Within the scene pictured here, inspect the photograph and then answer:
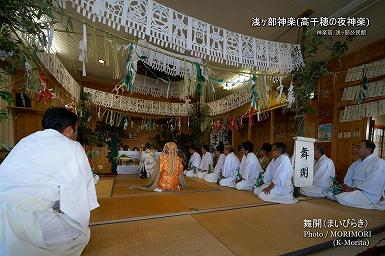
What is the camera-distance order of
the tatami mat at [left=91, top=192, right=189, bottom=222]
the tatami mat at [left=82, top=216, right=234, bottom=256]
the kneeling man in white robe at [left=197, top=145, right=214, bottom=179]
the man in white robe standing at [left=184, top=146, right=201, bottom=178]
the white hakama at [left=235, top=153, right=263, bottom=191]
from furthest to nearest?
the man in white robe standing at [left=184, top=146, right=201, bottom=178]
the kneeling man in white robe at [left=197, top=145, right=214, bottom=179]
the white hakama at [left=235, top=153, right=263, bottom=191]
the tatami mat at [left=91, top=192, right=189, bottom=222]
the tatami mat at [left=82, top=216, right=234, bottom=256]

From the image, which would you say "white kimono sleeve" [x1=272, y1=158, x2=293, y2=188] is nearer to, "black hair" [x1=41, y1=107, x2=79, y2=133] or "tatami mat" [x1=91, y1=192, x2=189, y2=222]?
"tatami mat" [x1=91, y1=192, x2=189, y2=222]

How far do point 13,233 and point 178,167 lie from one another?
4285mm

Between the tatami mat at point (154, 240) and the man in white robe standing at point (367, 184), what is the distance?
3131 mm

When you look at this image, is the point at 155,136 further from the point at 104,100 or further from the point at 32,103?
the point at 32,103

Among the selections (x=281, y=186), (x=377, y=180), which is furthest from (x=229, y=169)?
(x=377, y=180)

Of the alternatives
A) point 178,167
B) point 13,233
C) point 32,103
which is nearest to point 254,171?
point 178,167

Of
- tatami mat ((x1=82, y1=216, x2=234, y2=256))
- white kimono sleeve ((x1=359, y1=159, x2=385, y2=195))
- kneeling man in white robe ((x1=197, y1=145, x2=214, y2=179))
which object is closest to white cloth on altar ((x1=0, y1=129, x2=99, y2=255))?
tatami mat ((x1=82, y1=216, x2=234, y2=256))

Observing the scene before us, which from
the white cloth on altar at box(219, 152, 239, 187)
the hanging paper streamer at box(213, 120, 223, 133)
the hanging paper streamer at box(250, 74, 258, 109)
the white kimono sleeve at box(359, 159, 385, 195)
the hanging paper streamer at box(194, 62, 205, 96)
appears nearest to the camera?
the hanging paper streamer at box(194, 62, 205, 96)

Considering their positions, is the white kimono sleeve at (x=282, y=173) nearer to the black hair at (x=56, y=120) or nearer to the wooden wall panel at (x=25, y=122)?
the black hair at (x=56, y=120)

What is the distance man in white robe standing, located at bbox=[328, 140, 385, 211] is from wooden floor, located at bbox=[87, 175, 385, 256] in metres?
0.23

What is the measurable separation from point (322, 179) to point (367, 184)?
92 centimetres

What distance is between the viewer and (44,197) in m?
1.75

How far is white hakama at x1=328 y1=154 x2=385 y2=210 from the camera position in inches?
158

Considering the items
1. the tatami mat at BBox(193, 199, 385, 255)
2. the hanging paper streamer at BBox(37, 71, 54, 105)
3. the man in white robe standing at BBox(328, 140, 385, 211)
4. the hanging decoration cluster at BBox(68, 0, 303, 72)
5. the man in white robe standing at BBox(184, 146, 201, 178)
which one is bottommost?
the man in white robe standing at BBox(184, 146, 201, 178)
